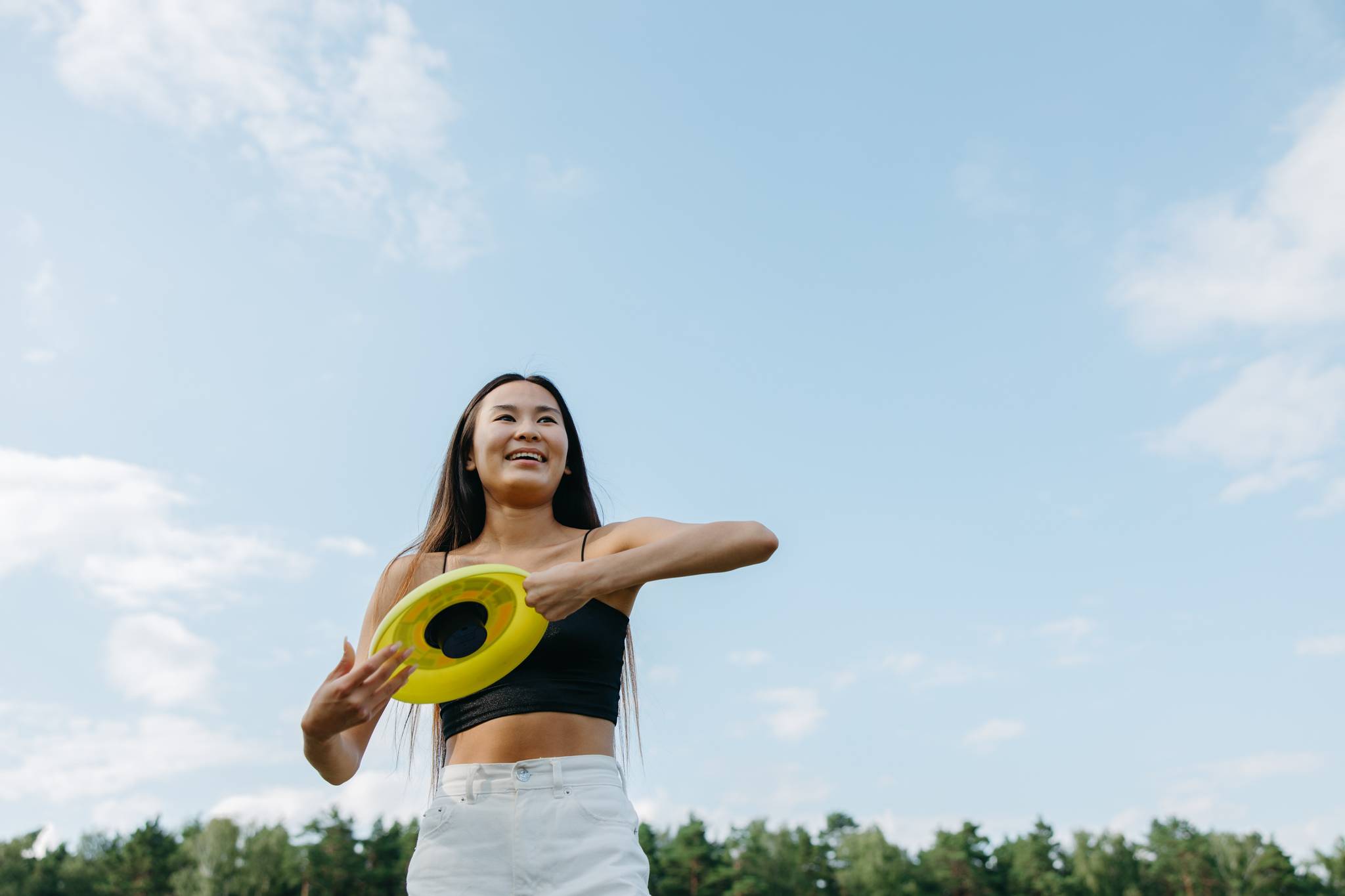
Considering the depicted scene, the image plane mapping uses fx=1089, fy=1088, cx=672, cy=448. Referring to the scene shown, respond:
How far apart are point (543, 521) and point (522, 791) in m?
1.21

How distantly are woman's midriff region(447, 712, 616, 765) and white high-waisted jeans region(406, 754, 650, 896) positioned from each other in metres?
0.04

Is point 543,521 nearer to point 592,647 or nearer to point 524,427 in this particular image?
point 524,427

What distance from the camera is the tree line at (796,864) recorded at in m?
49.8

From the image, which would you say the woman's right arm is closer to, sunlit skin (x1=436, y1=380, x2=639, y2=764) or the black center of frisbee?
the black center of frisbee

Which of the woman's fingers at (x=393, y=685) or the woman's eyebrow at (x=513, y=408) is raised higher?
the woman's eyebrow at (x=513, y=408)

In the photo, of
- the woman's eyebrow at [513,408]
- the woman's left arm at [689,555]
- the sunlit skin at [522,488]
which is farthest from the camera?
the woman's eyebrow at [513,408]

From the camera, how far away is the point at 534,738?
350 centimetres

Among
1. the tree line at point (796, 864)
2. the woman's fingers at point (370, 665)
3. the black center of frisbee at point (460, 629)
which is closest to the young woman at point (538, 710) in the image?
the woman's fingers at point (370, 665)

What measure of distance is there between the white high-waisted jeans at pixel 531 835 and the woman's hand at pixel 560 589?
0.52 metres

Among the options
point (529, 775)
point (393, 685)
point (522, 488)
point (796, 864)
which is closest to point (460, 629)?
point (393, 685)

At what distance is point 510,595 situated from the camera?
3449mm

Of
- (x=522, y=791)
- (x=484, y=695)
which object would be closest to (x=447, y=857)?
(x=522, y=791)

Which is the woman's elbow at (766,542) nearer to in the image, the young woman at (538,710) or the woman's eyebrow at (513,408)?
the young woman at (538,710)

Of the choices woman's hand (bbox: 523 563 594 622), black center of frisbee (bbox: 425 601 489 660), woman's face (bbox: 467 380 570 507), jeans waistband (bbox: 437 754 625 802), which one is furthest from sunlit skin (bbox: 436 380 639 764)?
woman's hand (bbox: 523 563 594 622)
